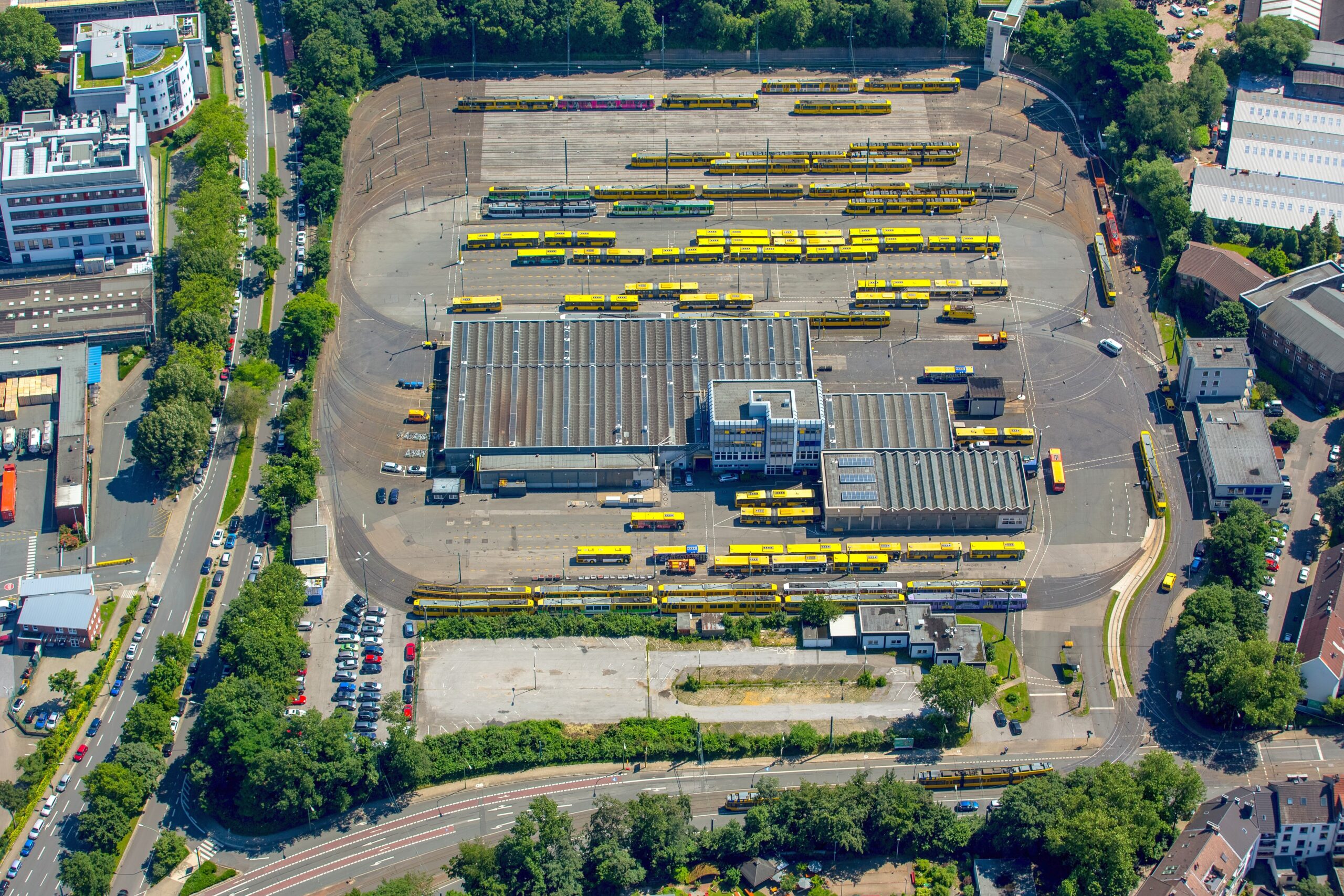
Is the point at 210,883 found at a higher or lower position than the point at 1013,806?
lower

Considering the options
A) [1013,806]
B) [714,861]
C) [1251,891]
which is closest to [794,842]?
[714,861]

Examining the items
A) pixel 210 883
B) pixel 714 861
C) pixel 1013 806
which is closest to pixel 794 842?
pixel 714 861

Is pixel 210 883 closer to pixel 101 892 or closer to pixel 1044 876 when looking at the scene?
pixel 101 892

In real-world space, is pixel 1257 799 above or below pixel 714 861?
above

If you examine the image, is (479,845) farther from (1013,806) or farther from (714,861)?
(1013,806)

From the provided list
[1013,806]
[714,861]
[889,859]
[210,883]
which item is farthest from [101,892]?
[1013,806]
